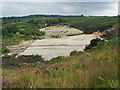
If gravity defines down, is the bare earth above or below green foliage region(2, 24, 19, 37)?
below

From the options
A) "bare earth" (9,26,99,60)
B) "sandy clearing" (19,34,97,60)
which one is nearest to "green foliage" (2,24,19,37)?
"bare earth" (9,26,99,60)

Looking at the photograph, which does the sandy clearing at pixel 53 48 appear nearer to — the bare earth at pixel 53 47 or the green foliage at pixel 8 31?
the bare earth at pixel 53 47

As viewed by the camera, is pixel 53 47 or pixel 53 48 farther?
pixel 53 47

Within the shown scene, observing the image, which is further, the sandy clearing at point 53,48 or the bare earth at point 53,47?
the bare earth at point 53,47

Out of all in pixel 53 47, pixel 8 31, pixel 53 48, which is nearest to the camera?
pixel 53 48

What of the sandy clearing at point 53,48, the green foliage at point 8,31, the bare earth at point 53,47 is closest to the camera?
the sandy clearing at point 53,48

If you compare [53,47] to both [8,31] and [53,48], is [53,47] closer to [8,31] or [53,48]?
[53,48]

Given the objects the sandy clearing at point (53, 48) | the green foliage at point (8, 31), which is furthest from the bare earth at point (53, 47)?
the green foliage at point (8, 31)

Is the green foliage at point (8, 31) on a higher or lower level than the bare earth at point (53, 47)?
higher

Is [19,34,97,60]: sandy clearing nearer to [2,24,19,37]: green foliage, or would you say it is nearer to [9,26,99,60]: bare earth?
[9,26,99,60]: bare earth

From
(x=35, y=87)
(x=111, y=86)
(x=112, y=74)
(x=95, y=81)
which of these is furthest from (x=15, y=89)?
(x=112, y=74)

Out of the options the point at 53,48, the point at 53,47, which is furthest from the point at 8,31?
the point at 53,48

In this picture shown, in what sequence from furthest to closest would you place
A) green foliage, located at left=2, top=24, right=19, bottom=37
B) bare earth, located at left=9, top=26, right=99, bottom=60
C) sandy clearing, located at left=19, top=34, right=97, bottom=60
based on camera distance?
green foliage, located at left=2, top=24, right=19, bottom=37 → bare earth, located at left=9, top=26, right=99, bottom=60 → sandy clearing, located at left=19, top=34, right=97, bottom=60

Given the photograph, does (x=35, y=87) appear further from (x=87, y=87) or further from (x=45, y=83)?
(x=87, y=87)
